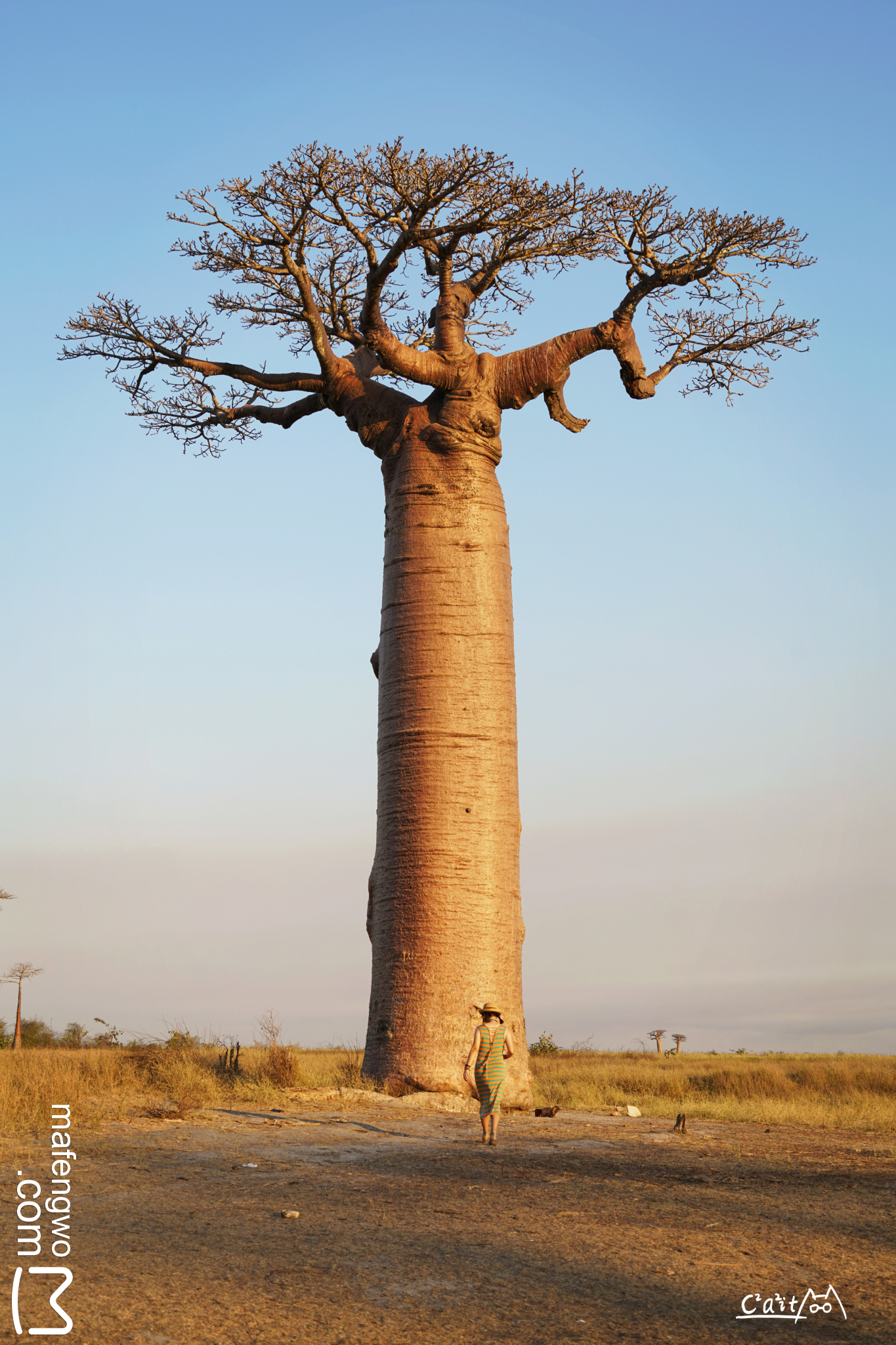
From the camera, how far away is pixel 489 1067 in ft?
21.3

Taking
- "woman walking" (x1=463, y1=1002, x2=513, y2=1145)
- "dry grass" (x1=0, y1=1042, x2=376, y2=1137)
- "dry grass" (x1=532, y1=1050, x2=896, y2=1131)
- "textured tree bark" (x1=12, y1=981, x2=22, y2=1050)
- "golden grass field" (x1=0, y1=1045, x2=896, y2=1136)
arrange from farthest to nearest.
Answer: "textured tree bark" (x1=12, y1=981, x2=22, y2=1050), "dry grass" (x1=532, y1=1050, x2=896, y2=1131), "golden grass field" (x1=0, y1=1045, x2=896, y2=1136), "dry grass" (x1=0, y1=1042, x2=376, y2=1137), "woman walking" (x1=463, y1=1002, x2=513, y2=1145)

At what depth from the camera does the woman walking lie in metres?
6.29

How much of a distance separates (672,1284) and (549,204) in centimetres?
895

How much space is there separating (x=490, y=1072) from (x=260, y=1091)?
2121 mm

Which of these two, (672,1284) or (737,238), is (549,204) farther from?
(672,1284)

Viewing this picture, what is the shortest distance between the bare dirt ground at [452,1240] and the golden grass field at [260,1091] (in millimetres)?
707

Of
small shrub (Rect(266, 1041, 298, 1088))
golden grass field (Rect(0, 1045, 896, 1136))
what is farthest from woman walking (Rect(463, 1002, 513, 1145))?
small shrub (Rect(266, 1041, 298, 1088))

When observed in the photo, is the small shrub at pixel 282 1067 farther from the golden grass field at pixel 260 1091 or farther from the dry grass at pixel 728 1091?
the dry grass at pixel 728 1091

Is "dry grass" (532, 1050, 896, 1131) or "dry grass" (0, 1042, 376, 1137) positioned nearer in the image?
"dry grass" (0, 1042, 376, 1137)

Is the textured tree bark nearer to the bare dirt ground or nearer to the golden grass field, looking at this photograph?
the golden grass field

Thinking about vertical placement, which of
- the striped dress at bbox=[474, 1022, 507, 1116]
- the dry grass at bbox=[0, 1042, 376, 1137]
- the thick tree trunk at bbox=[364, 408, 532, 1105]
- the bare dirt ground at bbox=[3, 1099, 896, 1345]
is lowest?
the bare dirt ground at bbox=[3, 1099, 896, 1345]

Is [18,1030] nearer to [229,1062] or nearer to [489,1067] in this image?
[229,1062]

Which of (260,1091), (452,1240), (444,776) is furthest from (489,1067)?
(452,1240)

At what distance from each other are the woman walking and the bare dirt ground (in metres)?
0.18
